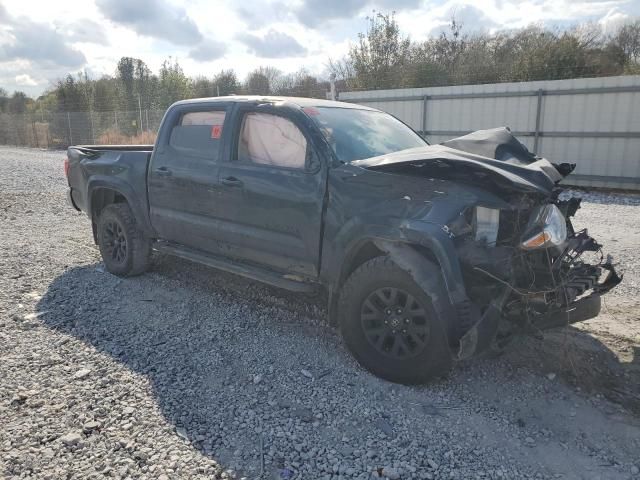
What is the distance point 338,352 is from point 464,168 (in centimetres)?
166

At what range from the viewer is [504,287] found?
3.13 meters

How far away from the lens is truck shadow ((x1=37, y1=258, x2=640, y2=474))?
3051 millimetres

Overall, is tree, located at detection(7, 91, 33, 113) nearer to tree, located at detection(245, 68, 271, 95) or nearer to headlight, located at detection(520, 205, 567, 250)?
tree, located at detection(245, 68, 271, 95)

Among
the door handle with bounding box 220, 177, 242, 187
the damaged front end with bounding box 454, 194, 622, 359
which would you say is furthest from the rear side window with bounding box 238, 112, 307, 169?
the damaged front end with bounding box 454, 194, 622, 359

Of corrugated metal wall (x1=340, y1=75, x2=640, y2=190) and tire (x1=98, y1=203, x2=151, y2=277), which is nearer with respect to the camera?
tire (x1=98, y1=203, x2=151, y2=277)

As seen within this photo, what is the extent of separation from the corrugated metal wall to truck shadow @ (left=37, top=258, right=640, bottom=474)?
8553mm

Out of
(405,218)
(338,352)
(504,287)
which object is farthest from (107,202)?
(504,287)

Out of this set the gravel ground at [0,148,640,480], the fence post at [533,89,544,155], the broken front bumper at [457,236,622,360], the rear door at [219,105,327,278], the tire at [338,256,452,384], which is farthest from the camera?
the fence post at [533,89,544,155]

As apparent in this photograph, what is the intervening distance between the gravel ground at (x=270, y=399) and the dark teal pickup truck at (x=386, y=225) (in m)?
0.40

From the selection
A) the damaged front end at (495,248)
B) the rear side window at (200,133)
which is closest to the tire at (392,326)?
the damaged front end at (495,248)

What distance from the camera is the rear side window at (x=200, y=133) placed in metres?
4.62

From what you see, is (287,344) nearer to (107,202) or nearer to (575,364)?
(575,364)

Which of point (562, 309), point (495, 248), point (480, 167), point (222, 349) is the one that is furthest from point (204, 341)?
point (562, 309)

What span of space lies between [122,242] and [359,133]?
298cm
